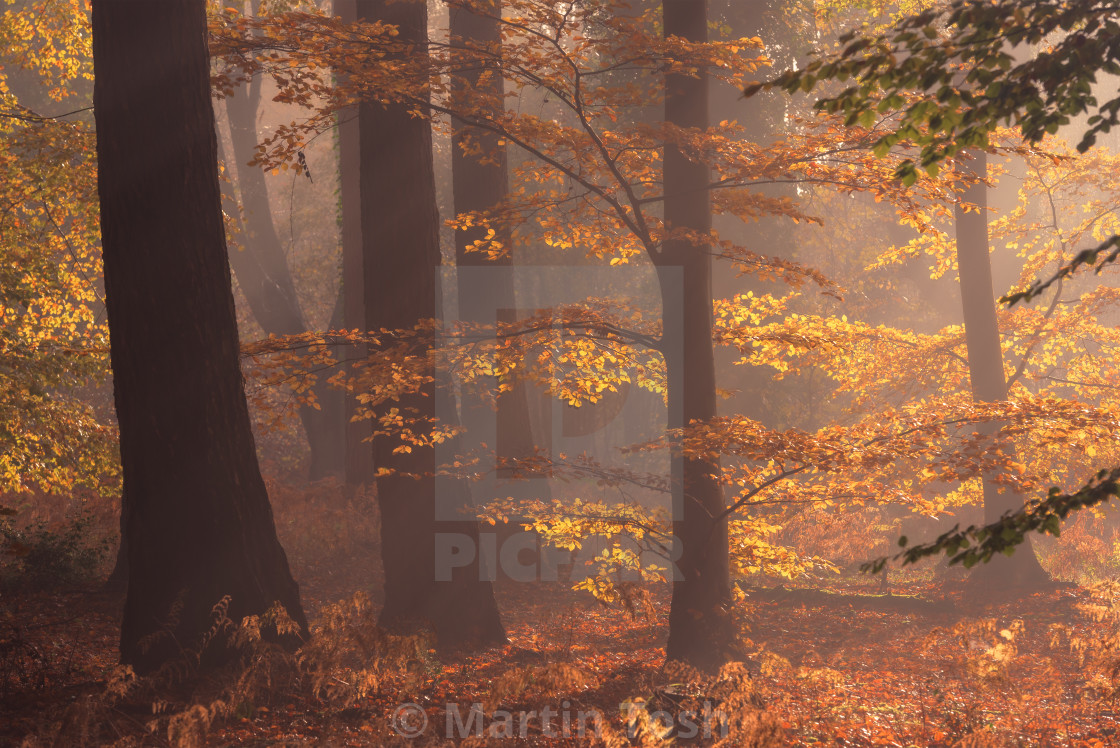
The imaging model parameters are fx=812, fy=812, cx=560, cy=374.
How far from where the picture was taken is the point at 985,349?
13055 mm

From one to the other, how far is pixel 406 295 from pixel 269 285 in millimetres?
12257

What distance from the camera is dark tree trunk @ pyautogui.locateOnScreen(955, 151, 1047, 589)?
498 inches

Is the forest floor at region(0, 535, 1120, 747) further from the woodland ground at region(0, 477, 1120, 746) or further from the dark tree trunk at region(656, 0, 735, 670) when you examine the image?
the dark tree trunk at region(656, 0, 735, 670)

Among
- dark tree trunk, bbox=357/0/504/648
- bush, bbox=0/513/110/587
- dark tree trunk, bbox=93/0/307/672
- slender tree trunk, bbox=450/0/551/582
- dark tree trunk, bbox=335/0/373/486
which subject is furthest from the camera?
dark tree trunk, bbox=335/0/373/486

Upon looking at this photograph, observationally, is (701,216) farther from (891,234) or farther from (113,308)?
(891,234)

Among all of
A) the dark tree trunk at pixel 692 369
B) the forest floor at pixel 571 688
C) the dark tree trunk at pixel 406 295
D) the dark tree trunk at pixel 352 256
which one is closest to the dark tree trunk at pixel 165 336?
the forest floor at pixel 571 688

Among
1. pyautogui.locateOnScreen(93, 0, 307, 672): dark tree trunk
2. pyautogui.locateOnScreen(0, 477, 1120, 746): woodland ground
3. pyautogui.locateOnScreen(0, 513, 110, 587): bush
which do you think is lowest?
pyautogui.locateOnScreen(0, 477, 1120, 746): woodland ground

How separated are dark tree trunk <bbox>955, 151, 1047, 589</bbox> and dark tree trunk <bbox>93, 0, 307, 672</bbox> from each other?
37.3ft

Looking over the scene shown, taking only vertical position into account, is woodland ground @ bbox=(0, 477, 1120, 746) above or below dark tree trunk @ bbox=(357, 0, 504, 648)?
below

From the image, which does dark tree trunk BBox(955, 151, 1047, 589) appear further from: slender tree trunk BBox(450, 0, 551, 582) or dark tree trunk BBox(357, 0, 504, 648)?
dark tree trunk BBox(357, 0, 504, 648)

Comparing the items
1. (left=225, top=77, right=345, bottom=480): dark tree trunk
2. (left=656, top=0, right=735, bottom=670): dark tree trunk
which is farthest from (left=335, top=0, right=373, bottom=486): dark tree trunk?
(left=656, top=0, right=735, bottom=670): dark tree trunk

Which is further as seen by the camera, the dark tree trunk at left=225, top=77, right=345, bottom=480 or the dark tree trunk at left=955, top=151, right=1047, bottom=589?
the dark tree trunk at left=225, top=77, right=345, bottom=480

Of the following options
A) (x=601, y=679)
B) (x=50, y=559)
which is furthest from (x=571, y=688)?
(x=50, y=559)

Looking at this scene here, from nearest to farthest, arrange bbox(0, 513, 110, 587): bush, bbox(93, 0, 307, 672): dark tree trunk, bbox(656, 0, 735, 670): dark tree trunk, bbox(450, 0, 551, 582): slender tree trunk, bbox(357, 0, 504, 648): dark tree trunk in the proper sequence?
1. bbox(93, 0, 307, 672): dark tree trunk
2. bbox(656, 0, 735, 670): dark tree trunk
3. bbox(0, 513, 110, 587): bush
4. bbox(357, 0, 504, 648): dark tree trunk
5. bbox(450, 0, 551, 582): slender tree trunk
